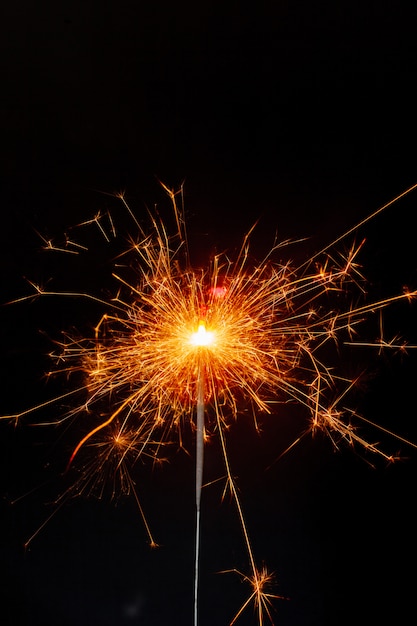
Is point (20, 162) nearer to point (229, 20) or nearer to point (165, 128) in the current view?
point (165, 128)

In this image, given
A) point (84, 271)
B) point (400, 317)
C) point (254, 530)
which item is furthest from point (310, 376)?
point (84, 271)

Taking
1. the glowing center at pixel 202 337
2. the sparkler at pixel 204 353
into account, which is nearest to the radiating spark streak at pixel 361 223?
the sparkler at pixel 204 353

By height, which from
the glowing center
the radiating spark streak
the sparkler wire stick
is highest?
the radiating spark streak

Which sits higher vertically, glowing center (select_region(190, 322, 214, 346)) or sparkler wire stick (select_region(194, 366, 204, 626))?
glowing center (select_region(190, 322, 214, 346))

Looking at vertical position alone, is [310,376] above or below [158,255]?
below

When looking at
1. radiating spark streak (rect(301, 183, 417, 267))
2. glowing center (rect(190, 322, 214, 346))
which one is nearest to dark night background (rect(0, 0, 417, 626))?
radiating spark streak (rect(301, 183, 417, 267))

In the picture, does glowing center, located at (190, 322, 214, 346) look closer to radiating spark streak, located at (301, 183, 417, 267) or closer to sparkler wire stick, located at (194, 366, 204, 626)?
sparkler wire stick, located at (194, 366, 204, 626)

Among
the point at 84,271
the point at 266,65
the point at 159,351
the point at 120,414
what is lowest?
the point at 120,414

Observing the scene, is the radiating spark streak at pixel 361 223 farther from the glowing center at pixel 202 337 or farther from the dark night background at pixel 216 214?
the glowing center at pixel 202 337
